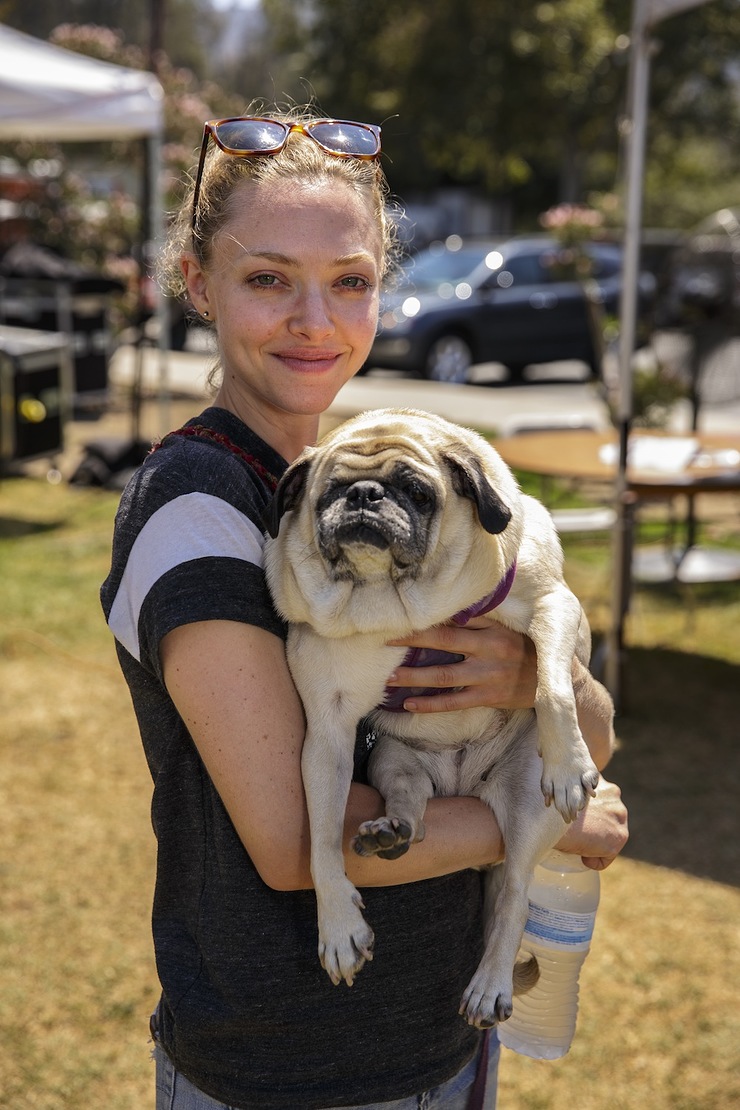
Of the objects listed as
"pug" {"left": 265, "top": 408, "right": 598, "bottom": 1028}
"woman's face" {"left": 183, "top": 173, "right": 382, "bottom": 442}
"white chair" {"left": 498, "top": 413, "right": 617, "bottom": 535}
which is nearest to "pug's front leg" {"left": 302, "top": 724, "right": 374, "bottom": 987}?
"pug" {"left": 265, "top": 408, "right": 598, "bottom": 1028}

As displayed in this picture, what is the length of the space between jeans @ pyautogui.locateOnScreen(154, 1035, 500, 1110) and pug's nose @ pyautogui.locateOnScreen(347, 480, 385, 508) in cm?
96

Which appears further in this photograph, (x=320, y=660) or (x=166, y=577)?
(x=320, y=660)

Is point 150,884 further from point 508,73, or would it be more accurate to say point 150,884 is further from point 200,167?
point 508,73

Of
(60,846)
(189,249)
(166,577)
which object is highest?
(189,249)

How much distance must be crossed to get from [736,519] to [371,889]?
855 cm

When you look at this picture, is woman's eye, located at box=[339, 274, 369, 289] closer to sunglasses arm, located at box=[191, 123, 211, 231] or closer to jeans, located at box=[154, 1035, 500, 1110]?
sunglasses arm, located at box=[191, 123, 211, 231]

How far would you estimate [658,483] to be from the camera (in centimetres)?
574

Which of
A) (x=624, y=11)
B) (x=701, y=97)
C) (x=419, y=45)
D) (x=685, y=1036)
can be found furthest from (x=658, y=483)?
(x=701, y=97)

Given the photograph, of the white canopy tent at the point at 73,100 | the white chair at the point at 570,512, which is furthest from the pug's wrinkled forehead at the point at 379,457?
the white canopy tent at the point at 73,100

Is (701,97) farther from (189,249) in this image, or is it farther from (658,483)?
(189,249)

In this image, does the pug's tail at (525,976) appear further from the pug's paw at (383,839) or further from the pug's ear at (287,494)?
the pug's ear at (287,494)

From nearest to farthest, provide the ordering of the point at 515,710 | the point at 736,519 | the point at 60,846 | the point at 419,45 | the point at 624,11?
the point at 515,710 → the point at 60,846 → the point at 736,519 → the point at 624,11 → the point at 419,45

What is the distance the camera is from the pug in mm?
1904

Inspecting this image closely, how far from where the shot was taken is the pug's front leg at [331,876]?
5.66 feet
